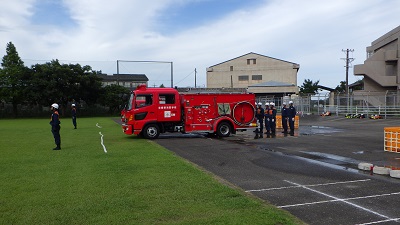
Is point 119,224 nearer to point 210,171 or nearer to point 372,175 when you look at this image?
point 210,171

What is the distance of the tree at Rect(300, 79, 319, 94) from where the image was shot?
79750 mm

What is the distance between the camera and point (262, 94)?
72.3 meters

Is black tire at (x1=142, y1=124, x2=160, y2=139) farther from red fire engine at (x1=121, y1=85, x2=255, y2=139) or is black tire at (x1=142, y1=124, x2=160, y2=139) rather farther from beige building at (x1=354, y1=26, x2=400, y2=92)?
beige building at (x1=354, y1=26, x2=400, y2=92)

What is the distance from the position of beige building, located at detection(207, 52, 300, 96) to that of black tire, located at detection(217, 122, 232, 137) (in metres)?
61.4

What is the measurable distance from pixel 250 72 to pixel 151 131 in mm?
67442

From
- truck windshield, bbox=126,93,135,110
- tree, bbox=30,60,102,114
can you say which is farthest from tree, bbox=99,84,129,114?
truck windshield, bbox=126,93,135,110

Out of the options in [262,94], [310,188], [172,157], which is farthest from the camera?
[262,94]

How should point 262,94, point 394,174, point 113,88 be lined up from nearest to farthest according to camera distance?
1. point 394,174
2. point 113,88
3. point 262,94

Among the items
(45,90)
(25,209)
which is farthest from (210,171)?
(45,90)

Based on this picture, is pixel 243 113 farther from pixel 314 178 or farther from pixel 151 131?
pixel 314 178

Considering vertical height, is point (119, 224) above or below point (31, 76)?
below

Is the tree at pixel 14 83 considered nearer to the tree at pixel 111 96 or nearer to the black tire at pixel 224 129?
the tree at pixel 111 96

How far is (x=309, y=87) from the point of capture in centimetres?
8106

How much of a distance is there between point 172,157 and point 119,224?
628cm
